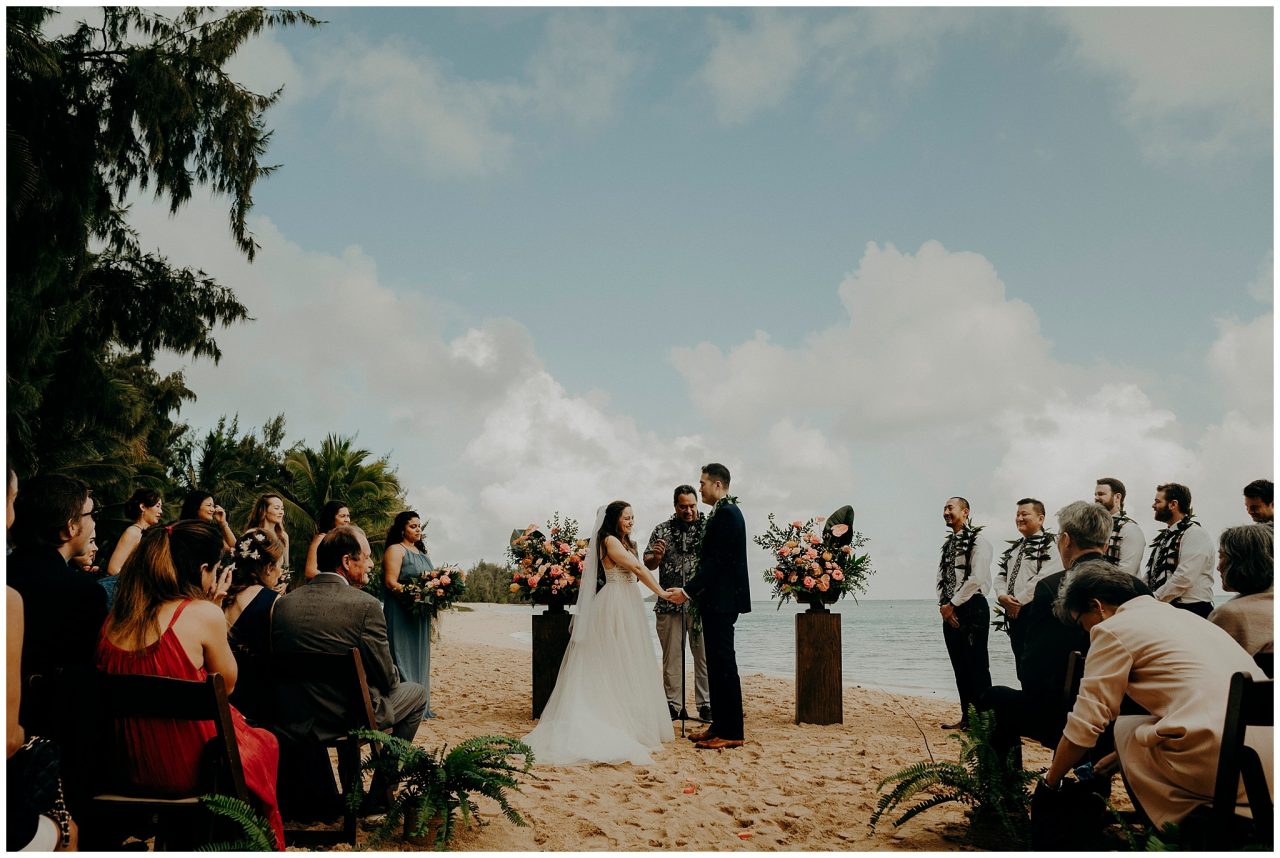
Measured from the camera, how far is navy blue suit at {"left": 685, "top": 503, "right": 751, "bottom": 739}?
7727mm

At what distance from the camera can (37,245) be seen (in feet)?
38.7

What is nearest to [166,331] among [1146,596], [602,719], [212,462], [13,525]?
[602,719]

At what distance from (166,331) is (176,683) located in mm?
13241

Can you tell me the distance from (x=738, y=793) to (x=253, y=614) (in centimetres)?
326

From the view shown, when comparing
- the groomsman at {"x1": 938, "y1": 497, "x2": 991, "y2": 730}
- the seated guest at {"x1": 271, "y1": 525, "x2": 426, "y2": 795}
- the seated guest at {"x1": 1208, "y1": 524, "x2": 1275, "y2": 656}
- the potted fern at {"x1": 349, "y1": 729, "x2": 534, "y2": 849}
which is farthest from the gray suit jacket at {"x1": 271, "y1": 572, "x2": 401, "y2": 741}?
the groomsman at {"x1": 938, "y1": 497, "x2": 991, "y2": 730}

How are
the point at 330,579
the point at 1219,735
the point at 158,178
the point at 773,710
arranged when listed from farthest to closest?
the point at 158,178 → the point at 773,710 → the point at 330,579 → the point at 1219,735

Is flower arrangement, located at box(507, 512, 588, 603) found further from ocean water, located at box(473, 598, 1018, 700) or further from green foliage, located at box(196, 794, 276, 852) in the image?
green foliage, located at box(196, 794, 276, 852)

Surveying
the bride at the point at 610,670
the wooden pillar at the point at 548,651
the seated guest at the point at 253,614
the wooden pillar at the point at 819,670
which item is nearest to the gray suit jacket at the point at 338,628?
the seated guest at the point at 253,614

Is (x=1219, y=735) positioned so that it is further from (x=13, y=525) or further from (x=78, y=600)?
(x=13, y=525)

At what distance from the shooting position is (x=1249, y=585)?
3992mm

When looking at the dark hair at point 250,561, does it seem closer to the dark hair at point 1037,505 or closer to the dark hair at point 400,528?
the dark hair at point 400,528

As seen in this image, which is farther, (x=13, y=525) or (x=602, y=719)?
(x=602, y=719)

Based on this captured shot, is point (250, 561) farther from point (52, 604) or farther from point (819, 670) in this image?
point (819, 670)

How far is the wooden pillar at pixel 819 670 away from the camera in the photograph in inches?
355
